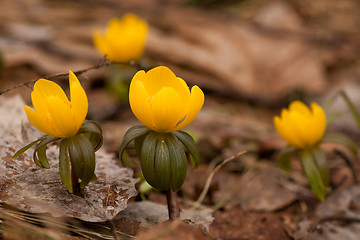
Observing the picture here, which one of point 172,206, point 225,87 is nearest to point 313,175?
point 172,206

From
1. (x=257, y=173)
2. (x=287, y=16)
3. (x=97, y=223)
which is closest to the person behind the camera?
(x=97, y=223)

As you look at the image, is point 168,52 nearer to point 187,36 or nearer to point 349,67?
point 187,36

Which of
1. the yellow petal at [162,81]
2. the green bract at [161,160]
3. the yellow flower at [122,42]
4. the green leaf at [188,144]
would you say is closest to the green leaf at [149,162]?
the green bract at [161,160]

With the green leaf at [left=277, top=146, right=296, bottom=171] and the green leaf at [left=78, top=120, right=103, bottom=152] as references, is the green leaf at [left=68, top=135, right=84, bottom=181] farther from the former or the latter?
the green leaf at [left=277, top=146, right=296, bottom=171]

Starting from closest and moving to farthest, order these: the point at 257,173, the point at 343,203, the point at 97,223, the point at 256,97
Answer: the point at 97,223 → the point at 343,203 → the point at 257,173 → the point at 256,97

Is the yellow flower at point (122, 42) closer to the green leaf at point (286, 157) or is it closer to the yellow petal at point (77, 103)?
the green leaf at point (286, 157)

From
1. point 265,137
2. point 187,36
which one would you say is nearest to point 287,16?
point 187,36

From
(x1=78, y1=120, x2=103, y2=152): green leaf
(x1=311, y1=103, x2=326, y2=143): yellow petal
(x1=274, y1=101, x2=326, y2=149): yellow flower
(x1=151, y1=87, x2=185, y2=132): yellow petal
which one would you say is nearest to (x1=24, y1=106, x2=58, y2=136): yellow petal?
(x1=78, y1=120, x2=103, y2=152): green leaf
